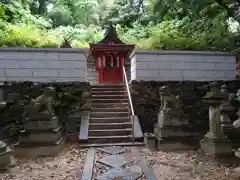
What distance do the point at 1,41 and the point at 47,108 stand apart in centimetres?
508

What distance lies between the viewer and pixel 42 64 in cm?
1098

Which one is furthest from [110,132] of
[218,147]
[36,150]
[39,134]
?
[218,147]

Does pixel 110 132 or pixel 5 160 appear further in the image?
pixel 110 132

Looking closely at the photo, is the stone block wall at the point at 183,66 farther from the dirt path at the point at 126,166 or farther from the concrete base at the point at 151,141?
the dirt path at the point at 126,166

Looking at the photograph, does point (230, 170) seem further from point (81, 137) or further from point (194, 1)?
point (194, 1)

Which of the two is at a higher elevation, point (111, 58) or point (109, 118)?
point (111, 58)

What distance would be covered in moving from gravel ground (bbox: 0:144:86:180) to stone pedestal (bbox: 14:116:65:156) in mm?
320

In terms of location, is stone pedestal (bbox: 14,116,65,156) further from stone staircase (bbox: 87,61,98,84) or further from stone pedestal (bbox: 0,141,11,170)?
stone staircase (bbox: 87,61,98,84)

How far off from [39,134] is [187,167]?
169 inches

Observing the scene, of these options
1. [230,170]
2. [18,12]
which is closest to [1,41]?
[18,12]

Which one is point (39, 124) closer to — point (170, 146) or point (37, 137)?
point (37, 137)

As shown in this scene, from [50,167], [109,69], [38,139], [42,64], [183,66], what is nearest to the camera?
[50,167]

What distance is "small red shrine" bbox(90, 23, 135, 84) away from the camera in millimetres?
15336

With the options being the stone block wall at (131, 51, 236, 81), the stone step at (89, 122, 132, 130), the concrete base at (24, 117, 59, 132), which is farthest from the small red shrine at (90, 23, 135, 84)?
the concrete base at (24, 117, 59, 132)
